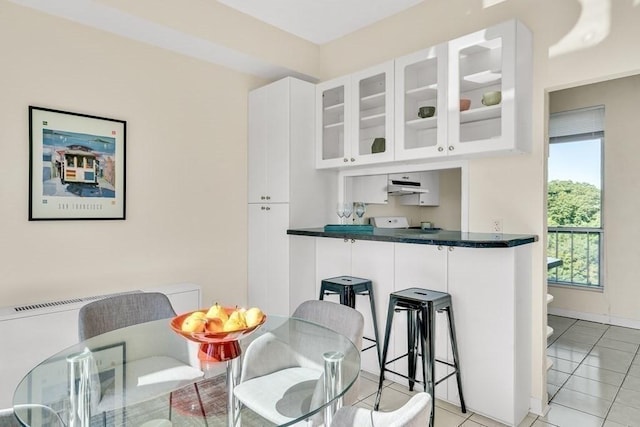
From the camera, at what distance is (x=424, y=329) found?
2.30m

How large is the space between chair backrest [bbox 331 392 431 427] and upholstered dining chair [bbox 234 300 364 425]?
0.37 feet

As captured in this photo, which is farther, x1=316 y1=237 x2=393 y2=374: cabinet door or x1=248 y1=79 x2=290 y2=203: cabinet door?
x1=248 y1=79 x2=290 y2=203: cabinet door

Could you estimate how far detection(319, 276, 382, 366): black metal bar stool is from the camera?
278 centimetres

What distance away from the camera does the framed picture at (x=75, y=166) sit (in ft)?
8.27

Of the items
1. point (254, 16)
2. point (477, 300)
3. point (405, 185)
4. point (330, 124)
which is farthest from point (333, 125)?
point (477, 300)

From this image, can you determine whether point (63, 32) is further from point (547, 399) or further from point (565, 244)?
point (565, 244)

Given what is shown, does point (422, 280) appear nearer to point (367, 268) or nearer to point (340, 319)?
point (367, 268)

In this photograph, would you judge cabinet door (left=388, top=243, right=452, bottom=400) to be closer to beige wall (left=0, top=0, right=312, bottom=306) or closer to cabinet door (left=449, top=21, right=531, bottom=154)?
cabinet door (left=449, top=21, right=531, bottom=154)

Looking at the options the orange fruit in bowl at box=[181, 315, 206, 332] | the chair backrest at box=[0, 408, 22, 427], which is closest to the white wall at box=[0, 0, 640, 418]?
the chair backrest at box=[0, 408, 22, 427]

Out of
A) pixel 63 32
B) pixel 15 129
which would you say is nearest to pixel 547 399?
pixel 15 129

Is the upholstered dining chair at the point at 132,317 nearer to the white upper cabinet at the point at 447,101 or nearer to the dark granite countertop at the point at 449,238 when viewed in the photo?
the dark granite countertop at the point at 449,238

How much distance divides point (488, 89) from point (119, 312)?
2636mm

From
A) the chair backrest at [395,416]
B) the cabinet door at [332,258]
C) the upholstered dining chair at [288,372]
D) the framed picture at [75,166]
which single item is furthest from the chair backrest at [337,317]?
the framed picture at [75,166]

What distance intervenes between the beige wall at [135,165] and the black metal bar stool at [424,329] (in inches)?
66.9
